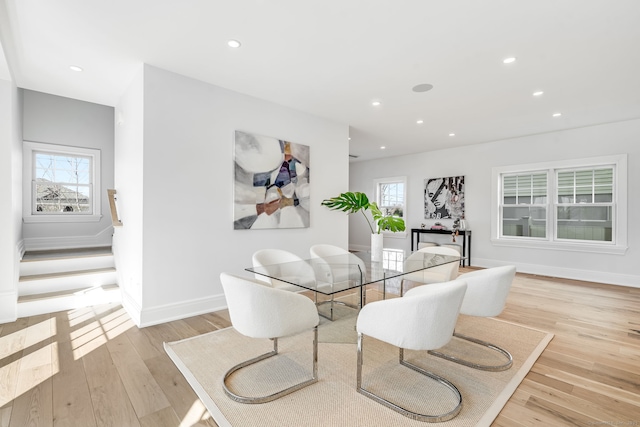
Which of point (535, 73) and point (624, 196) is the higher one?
point (535, 73)

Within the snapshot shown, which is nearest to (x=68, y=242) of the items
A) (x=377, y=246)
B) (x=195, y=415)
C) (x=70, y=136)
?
(x=70, y=136)

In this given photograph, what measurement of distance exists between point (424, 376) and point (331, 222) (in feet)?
9.41

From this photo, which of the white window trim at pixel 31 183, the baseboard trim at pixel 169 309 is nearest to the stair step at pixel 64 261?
the white window trim at pixel 31 183

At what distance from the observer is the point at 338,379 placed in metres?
2.11

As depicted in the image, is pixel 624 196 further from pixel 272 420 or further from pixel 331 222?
pixel 272 420

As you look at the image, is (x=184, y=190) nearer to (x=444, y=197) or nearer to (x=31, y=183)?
(x=31, y=183)

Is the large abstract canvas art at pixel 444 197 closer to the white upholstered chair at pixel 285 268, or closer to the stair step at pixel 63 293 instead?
the white upholstered chair at pixel 285 268

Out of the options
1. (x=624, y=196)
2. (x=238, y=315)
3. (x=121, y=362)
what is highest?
(x=624, y=196)

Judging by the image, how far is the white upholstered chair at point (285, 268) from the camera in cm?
233

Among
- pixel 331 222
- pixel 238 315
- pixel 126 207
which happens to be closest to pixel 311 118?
pixel 331 222

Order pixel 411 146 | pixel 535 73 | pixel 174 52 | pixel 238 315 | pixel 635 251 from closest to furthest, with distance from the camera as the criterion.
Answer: pixel 238 315 < pixel 174 52 < pixel 535 73 < pixel 635 251 < pixel 411 146

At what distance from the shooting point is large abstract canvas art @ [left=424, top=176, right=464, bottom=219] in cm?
669

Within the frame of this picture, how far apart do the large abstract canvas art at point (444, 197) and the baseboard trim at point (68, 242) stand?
21.0 feet

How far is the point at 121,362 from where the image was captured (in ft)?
7.66
